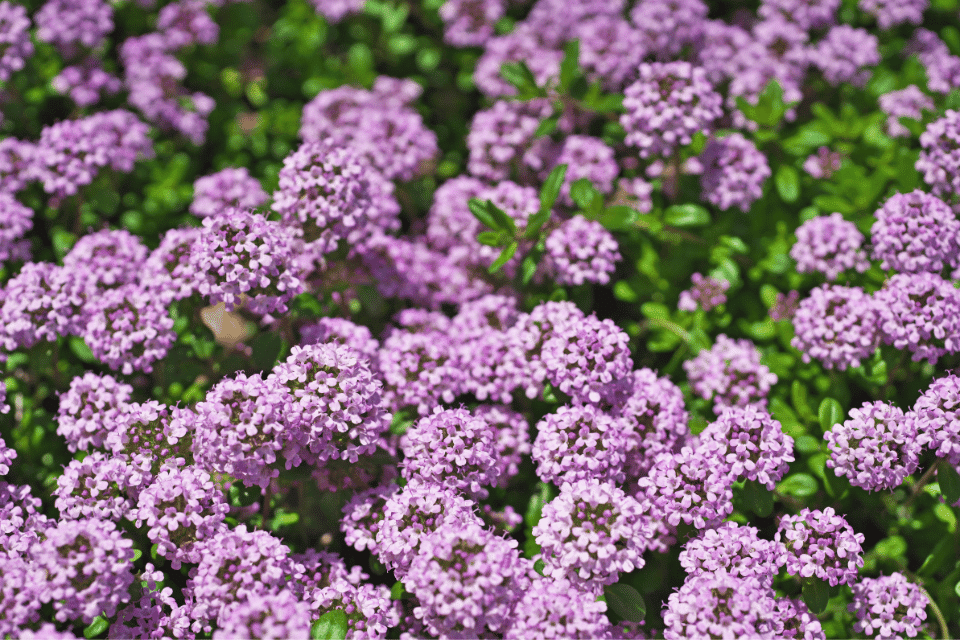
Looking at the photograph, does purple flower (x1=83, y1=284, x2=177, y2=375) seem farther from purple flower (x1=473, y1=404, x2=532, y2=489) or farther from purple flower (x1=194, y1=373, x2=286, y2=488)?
purple flower (x1=473, y1=404, x2=532, y2=489)

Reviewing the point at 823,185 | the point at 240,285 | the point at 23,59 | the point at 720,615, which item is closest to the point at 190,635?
the point at 240,285

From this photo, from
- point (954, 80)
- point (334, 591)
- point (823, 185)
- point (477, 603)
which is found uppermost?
point (954, 80)

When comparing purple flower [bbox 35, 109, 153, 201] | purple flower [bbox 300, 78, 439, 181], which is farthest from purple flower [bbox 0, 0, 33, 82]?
purple flower [bbox 300, 78, 439, 181]

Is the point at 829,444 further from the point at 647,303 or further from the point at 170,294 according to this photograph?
the point at 170,294

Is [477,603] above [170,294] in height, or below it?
below

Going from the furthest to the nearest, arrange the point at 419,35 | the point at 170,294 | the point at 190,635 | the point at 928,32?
1. the point at 419,35
2. the point at 928,32
3. the point at 170,294
4. the point at 190,635

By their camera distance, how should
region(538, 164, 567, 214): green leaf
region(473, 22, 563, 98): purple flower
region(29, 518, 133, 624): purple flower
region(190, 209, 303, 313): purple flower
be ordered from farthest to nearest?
1. region(473, 22, 563, 98): purple flower
2. region(538, 164, 567, 214): green leaf
3. region(190, 209, 303, 313): purple flower
4. region(29, 518, 133, 624): purple flower

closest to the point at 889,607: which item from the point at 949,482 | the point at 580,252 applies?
the point at 949,482
